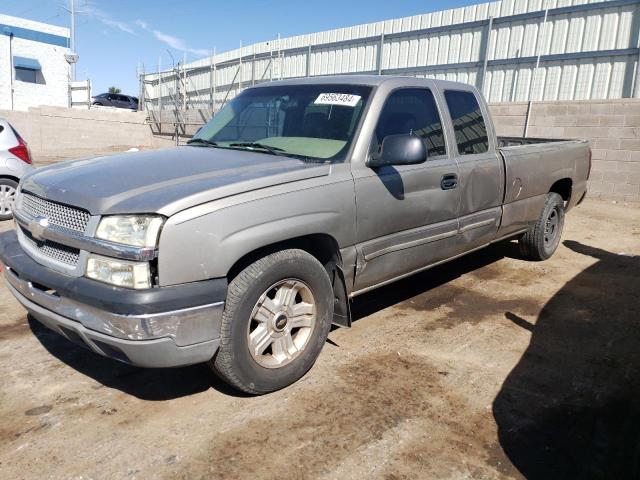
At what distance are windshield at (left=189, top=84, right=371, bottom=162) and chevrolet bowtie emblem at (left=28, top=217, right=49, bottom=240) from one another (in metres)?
1.37

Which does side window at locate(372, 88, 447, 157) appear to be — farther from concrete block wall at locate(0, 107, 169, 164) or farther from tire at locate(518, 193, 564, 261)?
concrete block wall at locate(0, 107, 169, 164)

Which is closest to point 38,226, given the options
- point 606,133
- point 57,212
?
point 57,212

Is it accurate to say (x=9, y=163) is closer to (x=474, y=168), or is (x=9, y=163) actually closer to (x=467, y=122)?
(x=467, y=122)

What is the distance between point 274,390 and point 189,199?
124 cm

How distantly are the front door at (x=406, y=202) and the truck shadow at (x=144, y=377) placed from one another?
1.15 metres

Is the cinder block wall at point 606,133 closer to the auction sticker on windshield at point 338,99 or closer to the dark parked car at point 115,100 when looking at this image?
the auction sticker on windshield at point 338,99

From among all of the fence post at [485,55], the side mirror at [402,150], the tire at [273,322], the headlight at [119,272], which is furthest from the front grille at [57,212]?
the fence post at [485,55]

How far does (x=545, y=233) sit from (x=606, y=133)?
18.4 ft

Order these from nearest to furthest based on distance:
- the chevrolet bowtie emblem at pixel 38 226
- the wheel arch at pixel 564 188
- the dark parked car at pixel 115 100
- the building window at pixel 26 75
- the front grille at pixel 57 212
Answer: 1. the front grille at pixel 57 212
2. the chevrolet bowtie emblem at pixel 38 226
3. the wheel arch at pixel 564 188
4. the building window at pixel 26 75
5. the dark parked car at pixel 115 100

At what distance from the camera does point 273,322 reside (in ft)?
9.98

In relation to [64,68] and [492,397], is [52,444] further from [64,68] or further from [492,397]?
[64,68]

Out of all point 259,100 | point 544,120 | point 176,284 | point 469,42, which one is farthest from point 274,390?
point 469,42

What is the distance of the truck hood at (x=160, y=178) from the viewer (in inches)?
105

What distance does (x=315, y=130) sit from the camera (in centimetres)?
378
